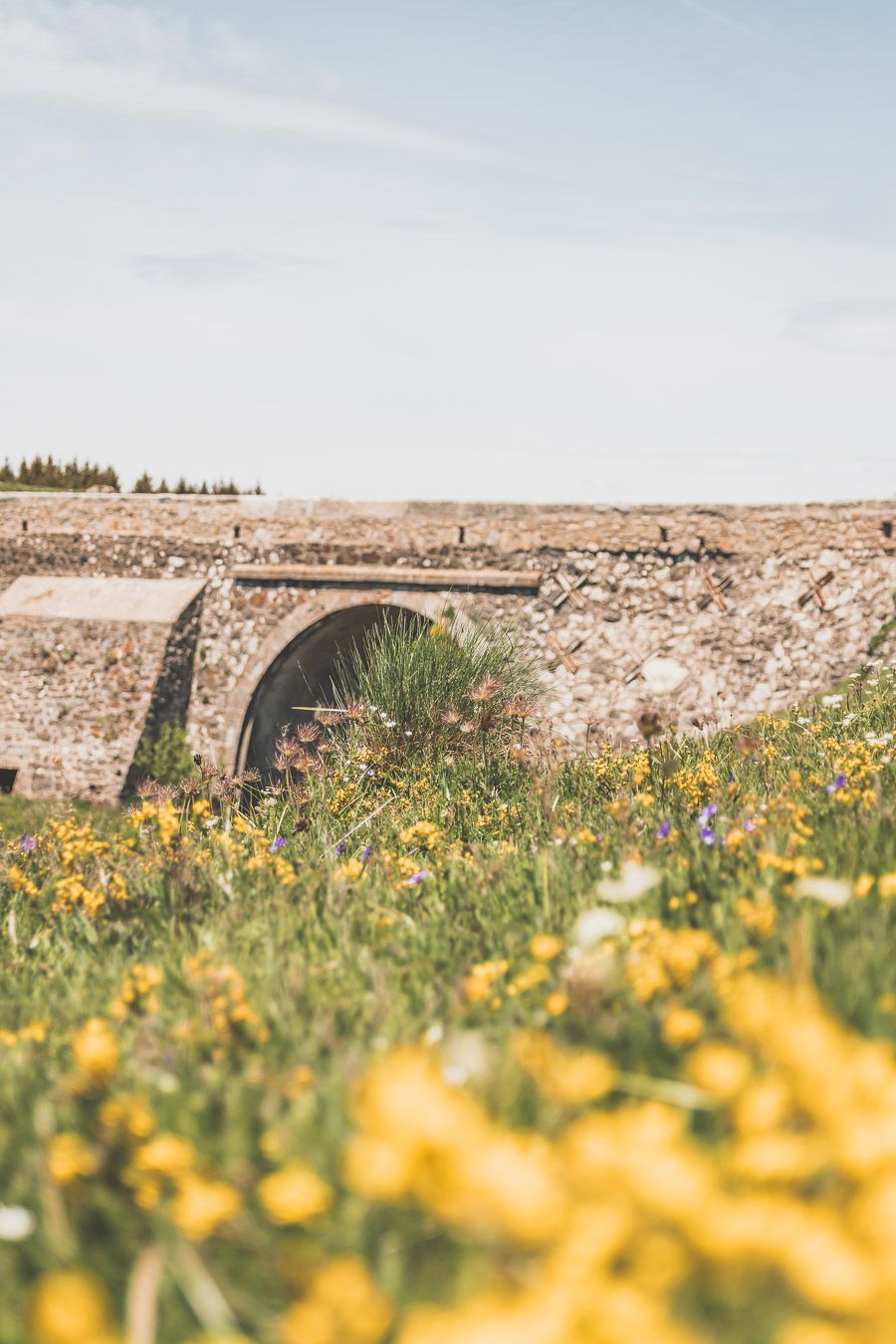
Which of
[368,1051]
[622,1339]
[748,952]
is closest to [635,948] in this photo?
[748,952]

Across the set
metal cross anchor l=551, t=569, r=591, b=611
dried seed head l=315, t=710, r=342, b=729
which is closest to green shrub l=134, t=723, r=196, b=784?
dried seed head l=315, t=710, r=342, b=729

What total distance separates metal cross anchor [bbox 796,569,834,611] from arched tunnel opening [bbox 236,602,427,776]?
4.33m

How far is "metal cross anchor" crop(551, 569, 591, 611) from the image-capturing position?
39.8ft

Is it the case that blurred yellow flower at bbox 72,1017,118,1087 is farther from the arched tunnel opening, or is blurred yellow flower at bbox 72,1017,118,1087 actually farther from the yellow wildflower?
the arched tunnel opening

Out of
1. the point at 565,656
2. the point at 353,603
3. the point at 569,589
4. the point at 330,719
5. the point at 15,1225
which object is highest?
the point at 569,589

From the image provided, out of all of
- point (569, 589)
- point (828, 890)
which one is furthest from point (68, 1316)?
point (569, 589)

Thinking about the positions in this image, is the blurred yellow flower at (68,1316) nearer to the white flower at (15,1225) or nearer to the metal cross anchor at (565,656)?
the white flower at (15,1225)

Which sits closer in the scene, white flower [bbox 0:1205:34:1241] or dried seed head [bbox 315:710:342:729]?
white flower [bbox 0:1205:34:1241]

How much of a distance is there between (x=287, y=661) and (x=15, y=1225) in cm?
1207

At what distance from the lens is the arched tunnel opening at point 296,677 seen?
43.9ft

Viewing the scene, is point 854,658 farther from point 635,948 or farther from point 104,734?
point 635,948

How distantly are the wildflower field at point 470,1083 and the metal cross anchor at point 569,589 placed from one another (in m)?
7.50

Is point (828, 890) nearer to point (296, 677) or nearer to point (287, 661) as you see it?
point (287, 661)

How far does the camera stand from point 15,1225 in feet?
5.56
